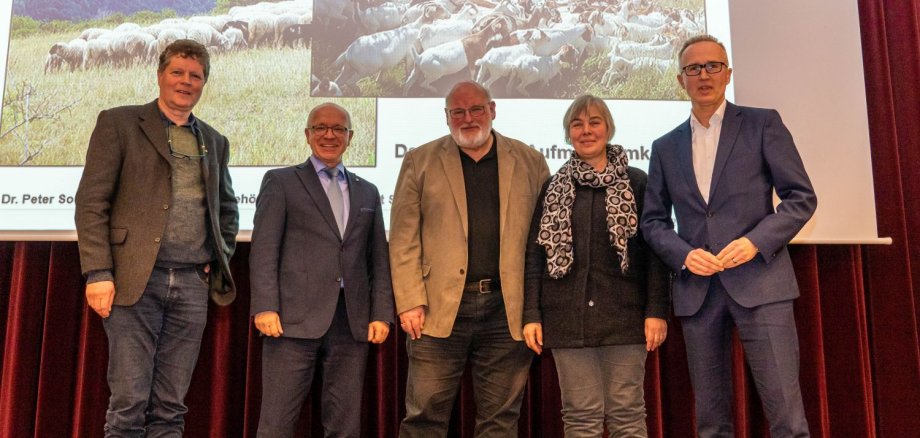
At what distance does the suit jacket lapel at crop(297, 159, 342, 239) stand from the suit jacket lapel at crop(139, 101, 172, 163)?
45 cm

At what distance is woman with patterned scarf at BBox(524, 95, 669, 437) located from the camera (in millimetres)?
2113

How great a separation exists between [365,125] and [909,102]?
262 cm

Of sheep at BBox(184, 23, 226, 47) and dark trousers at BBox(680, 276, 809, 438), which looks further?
sheep at BBox(184, 23, 226, 47)

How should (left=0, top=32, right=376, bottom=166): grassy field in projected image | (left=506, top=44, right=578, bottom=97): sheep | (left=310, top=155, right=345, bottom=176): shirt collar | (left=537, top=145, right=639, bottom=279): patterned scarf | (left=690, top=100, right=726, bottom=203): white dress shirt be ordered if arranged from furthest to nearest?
1. (left=506, top=44, right=578, bottom=97): sheep
2. (left=0, top=32, right=376, bottom=166): grassy field in projected image
3. (left=310, top=155, right=345, bottom=176): shirt collar
4. (left=690, top=100, right=726, bottom=203): white dress shirt
5. (left=537, top=145, right=639, bottom=279): patterned scarf

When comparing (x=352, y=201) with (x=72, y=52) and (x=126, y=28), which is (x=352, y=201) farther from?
(x=72, y=52)

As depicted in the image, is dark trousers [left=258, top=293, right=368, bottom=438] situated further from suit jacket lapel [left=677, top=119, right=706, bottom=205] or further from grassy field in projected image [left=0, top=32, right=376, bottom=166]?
suit jacket lapel [left=677, top=119, right=706, bottom=205]

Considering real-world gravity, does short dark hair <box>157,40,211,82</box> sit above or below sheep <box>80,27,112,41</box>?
below

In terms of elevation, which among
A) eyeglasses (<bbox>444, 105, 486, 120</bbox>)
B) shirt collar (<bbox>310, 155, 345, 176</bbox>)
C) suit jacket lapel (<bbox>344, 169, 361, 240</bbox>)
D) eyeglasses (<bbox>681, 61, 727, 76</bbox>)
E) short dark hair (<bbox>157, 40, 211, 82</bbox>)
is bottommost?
suit jacket lapel (<bbox>344, 169, 361, 240</bbox>)

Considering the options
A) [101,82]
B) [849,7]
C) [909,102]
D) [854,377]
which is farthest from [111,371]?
[909,102]

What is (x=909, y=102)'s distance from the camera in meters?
3.29

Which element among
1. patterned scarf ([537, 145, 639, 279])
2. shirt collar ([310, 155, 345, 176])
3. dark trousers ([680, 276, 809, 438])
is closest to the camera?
dark trousers ([680, 276, 809, 438])

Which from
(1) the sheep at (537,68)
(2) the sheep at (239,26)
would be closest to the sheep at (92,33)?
(2) the sheep at (239,26)

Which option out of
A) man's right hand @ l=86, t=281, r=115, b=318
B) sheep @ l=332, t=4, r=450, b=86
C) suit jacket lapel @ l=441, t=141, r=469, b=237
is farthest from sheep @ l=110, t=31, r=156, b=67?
suit jacket lapel @ l=441, t=141, r=469, b=237

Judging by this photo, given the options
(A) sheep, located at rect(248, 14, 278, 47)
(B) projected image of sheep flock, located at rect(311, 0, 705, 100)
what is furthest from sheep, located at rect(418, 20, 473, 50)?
(A) sheep, located at rect(248, 14, 278, 47)
